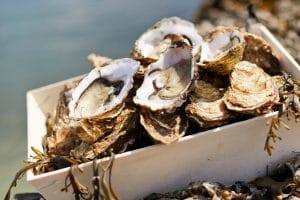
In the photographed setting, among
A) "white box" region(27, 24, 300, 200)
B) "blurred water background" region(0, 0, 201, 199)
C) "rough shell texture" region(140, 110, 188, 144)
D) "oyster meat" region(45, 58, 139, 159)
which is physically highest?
"blurred water background" region(0, 0, 201, 199)

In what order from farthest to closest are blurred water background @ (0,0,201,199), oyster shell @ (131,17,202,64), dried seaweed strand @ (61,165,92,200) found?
blurred water background @ (0,0,201,199)
oyster shell @ (131,17,202,64)
dried seaweed strand @ (61,165,92,200)

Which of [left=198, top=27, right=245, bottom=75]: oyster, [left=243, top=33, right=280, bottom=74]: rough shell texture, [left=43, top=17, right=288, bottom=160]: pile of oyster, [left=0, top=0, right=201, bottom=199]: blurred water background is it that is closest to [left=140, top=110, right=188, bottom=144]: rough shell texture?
[left=43, top=17, right=288, bottom=160]: pile of oyster

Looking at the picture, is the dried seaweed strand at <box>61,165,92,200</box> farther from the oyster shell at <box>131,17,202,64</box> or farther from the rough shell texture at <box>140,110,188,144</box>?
the oyster shell at <box>131,17,202,64</box>

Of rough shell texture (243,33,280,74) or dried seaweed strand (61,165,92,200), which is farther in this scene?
rough shell texture (243,33,280,74)

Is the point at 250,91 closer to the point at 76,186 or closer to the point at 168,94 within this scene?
the point at 168,94

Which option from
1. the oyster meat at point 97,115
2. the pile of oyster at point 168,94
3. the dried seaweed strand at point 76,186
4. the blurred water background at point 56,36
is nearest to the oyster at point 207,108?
the pile of oyster at point 168,94

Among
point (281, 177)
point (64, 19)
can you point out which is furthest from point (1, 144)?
point (281, 177)

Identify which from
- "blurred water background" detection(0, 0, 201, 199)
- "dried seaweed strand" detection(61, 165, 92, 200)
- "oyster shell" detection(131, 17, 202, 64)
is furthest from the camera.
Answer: "blurred water background" detection(0, 0, 201, 199)

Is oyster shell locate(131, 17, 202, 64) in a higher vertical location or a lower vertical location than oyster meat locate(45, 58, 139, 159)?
higher
